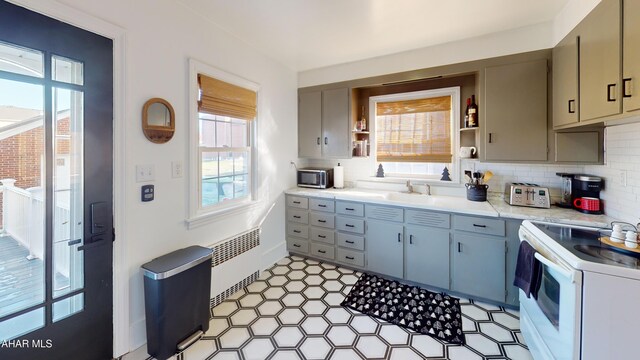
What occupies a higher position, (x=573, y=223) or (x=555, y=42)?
(x=555, y=42)

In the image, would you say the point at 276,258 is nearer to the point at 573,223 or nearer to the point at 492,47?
the point at 573,223

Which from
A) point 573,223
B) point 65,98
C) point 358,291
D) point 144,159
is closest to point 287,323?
point 358,291

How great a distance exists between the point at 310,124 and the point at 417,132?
57.0 inches

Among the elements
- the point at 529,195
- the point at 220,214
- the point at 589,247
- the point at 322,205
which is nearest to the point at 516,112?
the point at 529,195

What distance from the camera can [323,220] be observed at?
3234 millimetres

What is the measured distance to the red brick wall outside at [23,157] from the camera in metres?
1.32

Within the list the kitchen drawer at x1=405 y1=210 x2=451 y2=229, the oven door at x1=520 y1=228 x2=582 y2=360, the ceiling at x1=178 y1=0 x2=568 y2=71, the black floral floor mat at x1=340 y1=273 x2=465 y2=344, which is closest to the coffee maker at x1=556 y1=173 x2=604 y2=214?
the oven door at x1=520 y1=228 x2=582 y2=360

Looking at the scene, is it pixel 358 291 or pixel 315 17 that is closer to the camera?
pixel 315 17

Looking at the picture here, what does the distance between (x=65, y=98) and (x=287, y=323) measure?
2.20 metres

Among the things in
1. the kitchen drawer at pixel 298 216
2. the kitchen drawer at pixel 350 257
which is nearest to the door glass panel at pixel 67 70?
the kitchen drawer at pixel 298 216

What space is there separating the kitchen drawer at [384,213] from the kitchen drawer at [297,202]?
2.75 feet

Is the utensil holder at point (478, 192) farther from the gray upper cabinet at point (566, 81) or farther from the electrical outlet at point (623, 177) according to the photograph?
the electrical outlet at point (623, 177)

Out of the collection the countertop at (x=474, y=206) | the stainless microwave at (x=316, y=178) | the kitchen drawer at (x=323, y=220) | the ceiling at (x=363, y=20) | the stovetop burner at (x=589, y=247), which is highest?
the ceiling at (x=363, y=20)

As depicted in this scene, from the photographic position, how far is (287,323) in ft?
7.09
